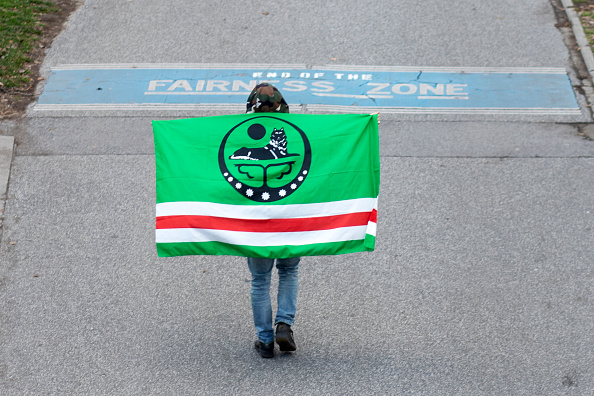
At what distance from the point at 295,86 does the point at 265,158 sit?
4.35 m

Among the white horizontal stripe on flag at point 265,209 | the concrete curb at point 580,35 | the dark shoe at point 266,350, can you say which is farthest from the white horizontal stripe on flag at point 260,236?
the concrete curb at point 580,35

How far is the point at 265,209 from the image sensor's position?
465 centimetres

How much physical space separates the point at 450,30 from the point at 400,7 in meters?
1.11

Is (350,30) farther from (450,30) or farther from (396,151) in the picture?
(396,151)

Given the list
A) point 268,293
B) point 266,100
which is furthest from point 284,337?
point 266,100

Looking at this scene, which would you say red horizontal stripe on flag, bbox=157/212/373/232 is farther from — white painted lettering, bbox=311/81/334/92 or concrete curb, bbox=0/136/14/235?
white painted lettering, bbox=311/81/334/92

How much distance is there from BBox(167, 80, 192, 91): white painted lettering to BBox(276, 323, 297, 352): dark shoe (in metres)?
4.80

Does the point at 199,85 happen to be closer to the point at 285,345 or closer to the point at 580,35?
the point at 285,345

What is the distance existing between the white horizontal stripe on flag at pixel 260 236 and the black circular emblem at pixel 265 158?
27 cm

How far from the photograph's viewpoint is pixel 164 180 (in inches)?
188

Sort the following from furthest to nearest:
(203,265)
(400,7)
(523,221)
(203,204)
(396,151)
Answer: (400,7) < (396,151) < (523,221) < (203,265) < (203,204)

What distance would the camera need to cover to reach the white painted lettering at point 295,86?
8.79 m

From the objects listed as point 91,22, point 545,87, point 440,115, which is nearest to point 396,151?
point 440,115

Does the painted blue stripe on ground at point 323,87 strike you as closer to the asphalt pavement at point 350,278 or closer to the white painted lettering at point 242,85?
the white painted lettering at point 242,85
